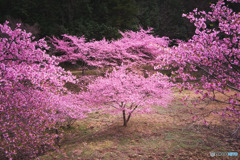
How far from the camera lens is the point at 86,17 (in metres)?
16.4

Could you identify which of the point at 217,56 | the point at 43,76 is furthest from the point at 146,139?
the point at 43,76

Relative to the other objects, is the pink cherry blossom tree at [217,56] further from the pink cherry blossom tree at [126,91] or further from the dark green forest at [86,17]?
the dark green forest at [86,17]

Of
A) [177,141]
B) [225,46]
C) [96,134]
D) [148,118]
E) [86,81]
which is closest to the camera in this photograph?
[225,46]

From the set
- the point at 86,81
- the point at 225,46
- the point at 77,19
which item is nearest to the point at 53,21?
the point at 77,19

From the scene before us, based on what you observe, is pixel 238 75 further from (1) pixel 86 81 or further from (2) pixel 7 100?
(1) pixel 86 81

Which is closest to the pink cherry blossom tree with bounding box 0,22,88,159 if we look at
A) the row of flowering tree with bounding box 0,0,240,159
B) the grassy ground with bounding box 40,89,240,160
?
the row of flowering tree with bounding box 0,0,240,159

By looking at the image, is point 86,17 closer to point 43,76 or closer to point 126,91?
point 126,91

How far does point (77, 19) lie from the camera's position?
15.6 m

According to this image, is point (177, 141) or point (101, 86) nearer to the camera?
point (177, 141)

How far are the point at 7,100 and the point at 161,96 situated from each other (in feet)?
13.6

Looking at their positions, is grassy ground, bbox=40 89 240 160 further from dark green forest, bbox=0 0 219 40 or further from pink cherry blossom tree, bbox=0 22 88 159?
dark green forest, bbox=0 0 219 40

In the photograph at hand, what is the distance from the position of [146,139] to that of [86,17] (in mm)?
14352

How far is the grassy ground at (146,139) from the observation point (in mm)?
4285

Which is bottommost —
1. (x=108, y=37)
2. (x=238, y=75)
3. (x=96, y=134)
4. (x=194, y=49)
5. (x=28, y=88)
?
(x=96, y=134)
